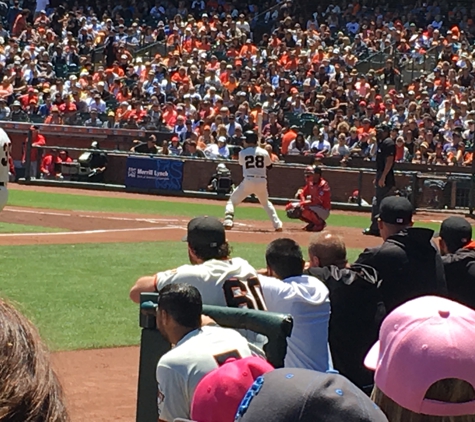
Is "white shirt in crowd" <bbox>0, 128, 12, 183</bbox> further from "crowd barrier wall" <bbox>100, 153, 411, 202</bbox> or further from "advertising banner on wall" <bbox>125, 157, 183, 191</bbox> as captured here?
"advertising banner on wall" <bbox>125, 157, 183, 191</bbox>

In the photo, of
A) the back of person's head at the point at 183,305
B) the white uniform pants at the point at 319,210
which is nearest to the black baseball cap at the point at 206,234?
the back of person's head at the point at 183,305

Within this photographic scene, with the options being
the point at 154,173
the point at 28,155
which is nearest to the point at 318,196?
the point at 154,173

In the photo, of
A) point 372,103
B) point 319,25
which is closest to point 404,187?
point 372,103

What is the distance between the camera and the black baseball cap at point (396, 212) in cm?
638

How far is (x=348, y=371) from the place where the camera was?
5.57 metres

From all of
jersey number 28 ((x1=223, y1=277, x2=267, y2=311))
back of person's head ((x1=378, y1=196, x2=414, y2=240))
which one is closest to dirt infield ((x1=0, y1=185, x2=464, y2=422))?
jersey number 28 ((x1=223, y1=277, x2=267, y2=311))

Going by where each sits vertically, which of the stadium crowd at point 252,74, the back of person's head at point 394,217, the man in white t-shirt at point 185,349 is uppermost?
the stadium crowd at point 252,74

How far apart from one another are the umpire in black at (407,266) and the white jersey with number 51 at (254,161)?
11825mm

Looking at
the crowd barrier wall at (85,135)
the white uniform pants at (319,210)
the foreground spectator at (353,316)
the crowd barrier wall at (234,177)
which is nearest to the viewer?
the foreground spectator at (353,316)

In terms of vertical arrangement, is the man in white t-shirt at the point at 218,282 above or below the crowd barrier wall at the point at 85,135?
below

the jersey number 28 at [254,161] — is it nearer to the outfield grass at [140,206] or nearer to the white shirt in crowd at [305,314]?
the outfield grass at [140,206]

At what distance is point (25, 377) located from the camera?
5.24ft

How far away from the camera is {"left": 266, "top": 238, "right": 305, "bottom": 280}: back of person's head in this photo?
5.52m

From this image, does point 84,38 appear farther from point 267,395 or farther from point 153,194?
point 267,395
